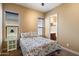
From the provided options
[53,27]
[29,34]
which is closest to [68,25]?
[53,27]

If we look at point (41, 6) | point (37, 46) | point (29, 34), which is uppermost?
point (41, 6)

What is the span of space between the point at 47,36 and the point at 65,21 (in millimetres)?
428

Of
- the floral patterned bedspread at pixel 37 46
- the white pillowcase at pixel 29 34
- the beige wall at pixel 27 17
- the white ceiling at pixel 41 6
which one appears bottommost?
the floral patterned bedspread at pixel 37 46

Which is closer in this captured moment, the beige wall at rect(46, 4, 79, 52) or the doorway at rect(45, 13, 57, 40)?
the beige wall at rect(46, 4, 79, 52)

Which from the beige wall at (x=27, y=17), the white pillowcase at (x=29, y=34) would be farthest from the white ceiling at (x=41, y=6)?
the white pillowcase at (x=29, y=34)

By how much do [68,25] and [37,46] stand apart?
66 cm

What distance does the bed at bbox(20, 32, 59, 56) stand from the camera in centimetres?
157

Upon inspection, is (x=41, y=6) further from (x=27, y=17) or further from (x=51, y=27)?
(x=51, y=27)

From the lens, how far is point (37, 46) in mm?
1604

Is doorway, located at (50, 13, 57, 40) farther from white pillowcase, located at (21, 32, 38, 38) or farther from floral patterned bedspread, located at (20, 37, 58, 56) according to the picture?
white pillowcase, located at (21, 32, 38, 38)

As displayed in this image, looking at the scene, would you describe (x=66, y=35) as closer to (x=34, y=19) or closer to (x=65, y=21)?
(x=65, y=21)

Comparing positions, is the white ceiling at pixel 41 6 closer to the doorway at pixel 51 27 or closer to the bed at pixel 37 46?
the doorway at pixel 51 27

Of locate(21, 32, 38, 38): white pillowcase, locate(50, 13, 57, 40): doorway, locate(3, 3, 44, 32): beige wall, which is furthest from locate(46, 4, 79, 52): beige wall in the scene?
locate(21, 32, 38, 38): white pillowcase

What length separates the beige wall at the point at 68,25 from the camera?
62.1 inches
